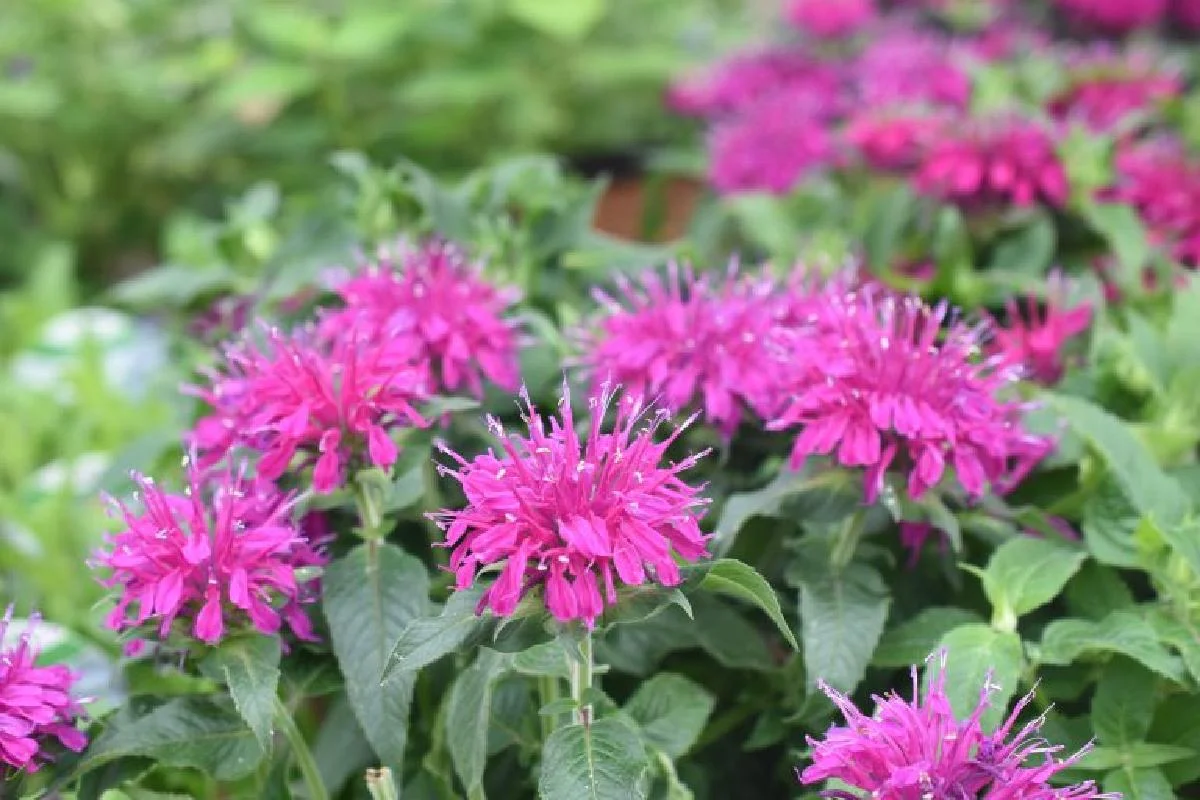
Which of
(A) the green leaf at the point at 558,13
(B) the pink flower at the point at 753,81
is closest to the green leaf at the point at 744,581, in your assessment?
(B) the pink flower at the point at 753,81

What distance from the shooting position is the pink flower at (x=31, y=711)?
700 millimetres

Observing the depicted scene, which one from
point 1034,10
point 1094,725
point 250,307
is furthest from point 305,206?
point 1034,10

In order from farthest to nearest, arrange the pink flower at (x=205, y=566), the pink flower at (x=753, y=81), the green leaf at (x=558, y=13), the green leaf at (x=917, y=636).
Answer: the green leaf at (x=558, y=13) → the pink flower at (x=753, y=81) → the green leaf at (x=917, y=636) → the pink flower at (x=205, y=566)

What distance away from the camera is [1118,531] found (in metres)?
0.89

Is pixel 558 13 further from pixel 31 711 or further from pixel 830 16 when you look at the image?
pixel 31 711

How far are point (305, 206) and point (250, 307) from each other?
1.14ft

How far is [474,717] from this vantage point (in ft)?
2.44

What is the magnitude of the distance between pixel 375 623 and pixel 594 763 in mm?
179

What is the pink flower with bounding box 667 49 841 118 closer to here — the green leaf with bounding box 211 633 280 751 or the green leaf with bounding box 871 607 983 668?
the green leaf with bounding box 871 607 983 668

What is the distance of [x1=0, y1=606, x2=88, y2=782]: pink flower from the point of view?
700mm

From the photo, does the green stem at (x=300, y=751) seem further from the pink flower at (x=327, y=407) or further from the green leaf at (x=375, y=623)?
the pink flower at (x=327, y=407)

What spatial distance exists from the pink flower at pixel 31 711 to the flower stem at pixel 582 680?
0.30 metres

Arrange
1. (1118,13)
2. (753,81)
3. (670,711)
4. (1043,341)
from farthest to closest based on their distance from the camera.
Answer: (1118,13) < (753,81) < (1043,341) < (670,711)

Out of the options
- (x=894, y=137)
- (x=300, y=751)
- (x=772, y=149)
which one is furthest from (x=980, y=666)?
(x=772, y=149)
